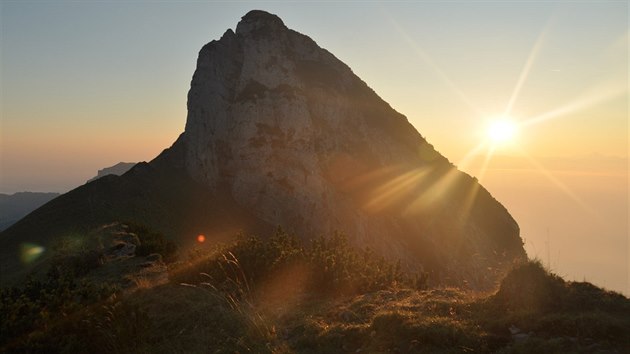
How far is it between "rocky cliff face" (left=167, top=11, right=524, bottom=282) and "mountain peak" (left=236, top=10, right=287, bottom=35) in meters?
0.23

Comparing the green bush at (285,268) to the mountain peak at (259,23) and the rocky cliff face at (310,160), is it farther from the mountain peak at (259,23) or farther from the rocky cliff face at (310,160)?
the mountain peak at (259,23)

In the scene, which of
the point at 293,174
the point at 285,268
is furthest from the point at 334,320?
the point at 293,174

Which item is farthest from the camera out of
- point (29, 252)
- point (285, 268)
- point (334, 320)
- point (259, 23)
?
point (259, 23)

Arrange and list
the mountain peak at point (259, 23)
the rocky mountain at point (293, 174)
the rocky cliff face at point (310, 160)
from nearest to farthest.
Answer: the rocky mountain at point (293, 174), the rocky cliff face at point (310, 160), the mountain peak at point (259, 23)

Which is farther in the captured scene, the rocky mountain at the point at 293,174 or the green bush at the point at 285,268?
the rocky mountain at the point at 293,174

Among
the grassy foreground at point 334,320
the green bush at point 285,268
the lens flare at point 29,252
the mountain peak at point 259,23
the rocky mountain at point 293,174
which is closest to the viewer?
the grassy foreground at point 334,320

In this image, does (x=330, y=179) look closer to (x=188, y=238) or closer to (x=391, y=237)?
(x=391, y=237)

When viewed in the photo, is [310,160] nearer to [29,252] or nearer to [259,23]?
[259,23]

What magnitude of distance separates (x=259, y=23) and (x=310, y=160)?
31.5m

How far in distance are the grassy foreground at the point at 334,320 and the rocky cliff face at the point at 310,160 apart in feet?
176

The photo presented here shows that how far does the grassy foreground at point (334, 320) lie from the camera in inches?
272

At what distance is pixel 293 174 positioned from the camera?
225 ft

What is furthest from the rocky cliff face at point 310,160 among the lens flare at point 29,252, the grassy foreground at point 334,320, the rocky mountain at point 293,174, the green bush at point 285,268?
the grassy foreground at point 334,320

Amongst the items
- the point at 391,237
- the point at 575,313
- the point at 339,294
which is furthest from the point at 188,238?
the point at 575,313
